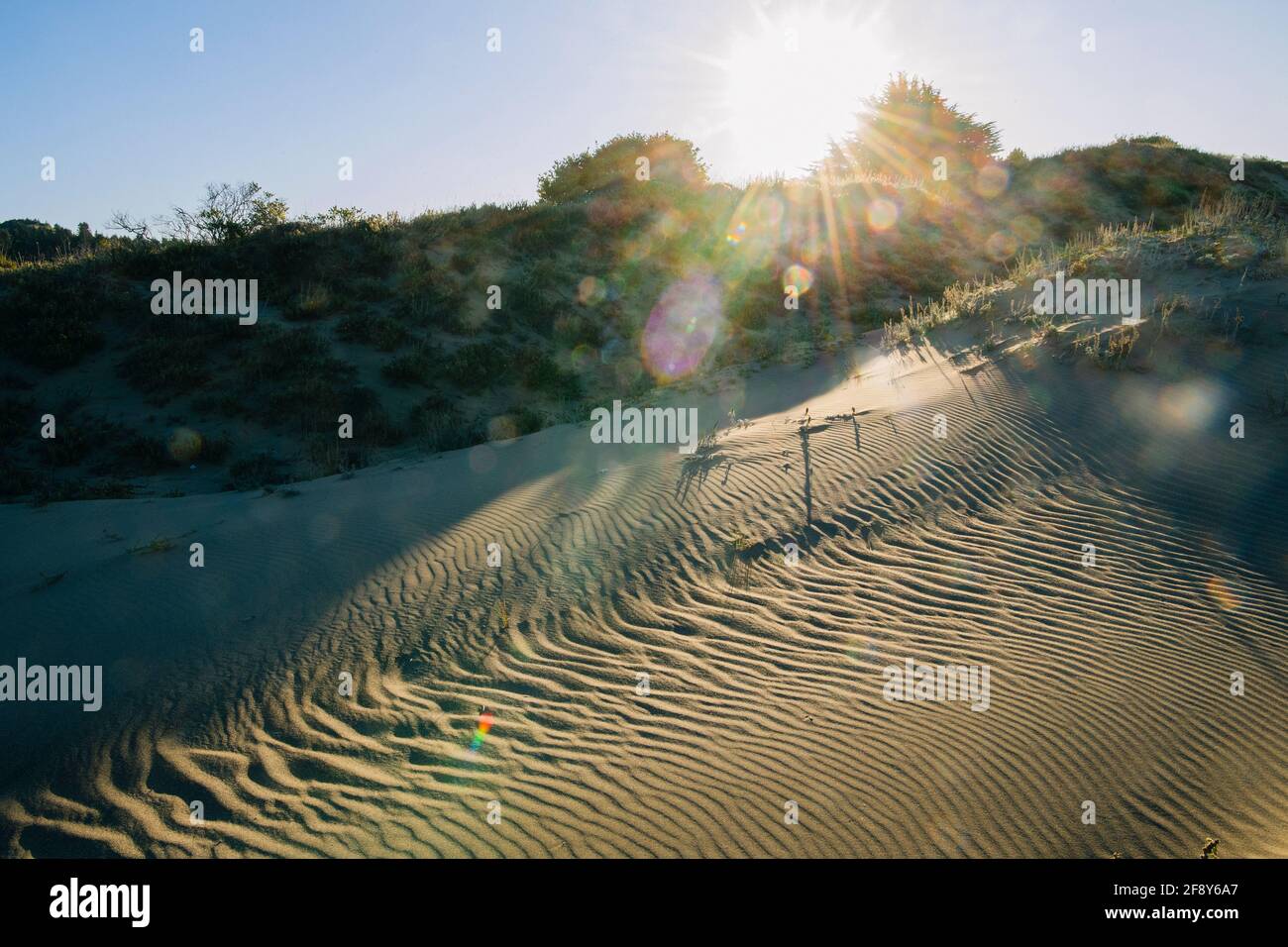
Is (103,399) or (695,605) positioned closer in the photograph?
(695,605)

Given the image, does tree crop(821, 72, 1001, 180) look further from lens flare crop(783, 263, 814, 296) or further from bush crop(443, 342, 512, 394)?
bush crop(443, 342, 512, 394)

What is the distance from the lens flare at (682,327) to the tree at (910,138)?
1576cm

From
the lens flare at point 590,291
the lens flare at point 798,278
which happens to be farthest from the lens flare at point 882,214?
the lens flare at point 590,291

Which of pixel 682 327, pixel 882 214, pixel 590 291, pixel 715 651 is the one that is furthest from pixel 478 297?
pixel 715 651

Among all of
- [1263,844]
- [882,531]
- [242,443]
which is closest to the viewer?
[1263,844]

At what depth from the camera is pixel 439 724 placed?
4.60 m

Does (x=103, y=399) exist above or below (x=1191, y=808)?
above

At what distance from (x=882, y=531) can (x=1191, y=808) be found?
10.8 feet

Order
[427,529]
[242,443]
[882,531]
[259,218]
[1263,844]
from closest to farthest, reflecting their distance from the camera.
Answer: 1. [1263,844]
2. [882,531]
3. [427,529]
4. [242,443]
5. [259,218]

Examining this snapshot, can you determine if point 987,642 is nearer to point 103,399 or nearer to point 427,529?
point 427,529

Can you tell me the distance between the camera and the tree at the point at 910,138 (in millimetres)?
32656

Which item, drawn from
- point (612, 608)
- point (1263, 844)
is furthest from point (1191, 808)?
point (612, 608)

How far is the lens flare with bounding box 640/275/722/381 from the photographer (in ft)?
56.2

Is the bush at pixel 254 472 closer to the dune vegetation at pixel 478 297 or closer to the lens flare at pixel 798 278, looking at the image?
the dune vegetation at pixel 478 297
